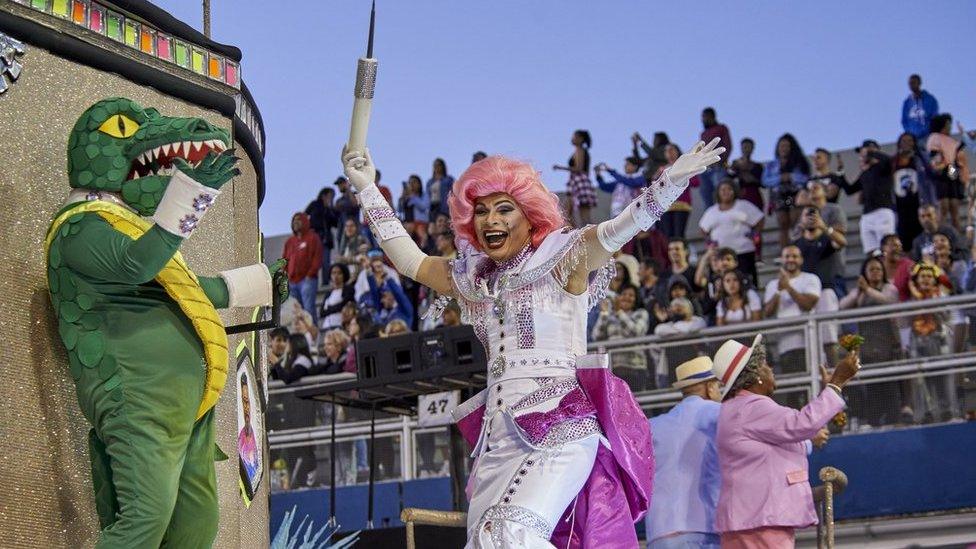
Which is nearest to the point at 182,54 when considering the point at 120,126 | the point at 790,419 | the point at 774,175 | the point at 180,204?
the point at 120,126

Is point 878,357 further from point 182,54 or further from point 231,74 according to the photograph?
point 182,54

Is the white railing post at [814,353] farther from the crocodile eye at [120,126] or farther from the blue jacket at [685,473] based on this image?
the crocodile eye at [120,126]

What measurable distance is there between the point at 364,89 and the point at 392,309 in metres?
7.22

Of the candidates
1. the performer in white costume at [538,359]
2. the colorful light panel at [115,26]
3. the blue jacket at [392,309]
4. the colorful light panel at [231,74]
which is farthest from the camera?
the blue jacket at [392,309]

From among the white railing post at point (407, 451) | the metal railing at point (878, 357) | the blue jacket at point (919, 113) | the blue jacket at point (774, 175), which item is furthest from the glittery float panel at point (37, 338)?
the blue jacket at point (919, 113)

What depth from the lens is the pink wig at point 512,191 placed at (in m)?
4.38

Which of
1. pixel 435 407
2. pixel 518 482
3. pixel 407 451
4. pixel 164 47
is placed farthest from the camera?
pixel 407 451

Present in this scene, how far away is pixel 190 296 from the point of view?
4.13 m

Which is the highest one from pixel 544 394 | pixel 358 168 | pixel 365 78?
pixel 365 78

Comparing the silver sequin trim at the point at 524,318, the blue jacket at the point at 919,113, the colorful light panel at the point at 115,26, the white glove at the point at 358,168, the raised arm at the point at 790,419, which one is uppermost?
the blue jacket at the point at 919,113

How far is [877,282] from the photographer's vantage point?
943 centimetres

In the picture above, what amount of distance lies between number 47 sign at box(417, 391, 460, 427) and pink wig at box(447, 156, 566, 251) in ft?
14.7

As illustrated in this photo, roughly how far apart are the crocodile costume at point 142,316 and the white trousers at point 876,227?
7.30 meters

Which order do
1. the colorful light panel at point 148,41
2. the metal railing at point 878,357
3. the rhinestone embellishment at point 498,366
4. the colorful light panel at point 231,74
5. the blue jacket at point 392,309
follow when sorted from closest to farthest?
the rhinestone embellishment at point 498,366
the colorful light panel at point 148,41
the colorful light panel at point 231,74
the metal railing at point 878,357
the blue jacket at point 392,309
